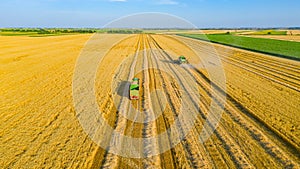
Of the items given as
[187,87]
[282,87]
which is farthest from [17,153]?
[282,87]

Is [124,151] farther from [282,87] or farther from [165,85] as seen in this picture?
[282,87]

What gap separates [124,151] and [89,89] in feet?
24.2

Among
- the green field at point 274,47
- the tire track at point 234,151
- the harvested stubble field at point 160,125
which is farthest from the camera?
the green field at point 274,47

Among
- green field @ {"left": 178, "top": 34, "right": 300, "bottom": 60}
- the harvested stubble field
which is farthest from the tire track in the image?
green field @ {"left": 178, "top": 34, "right": 300, "bottom": 60}

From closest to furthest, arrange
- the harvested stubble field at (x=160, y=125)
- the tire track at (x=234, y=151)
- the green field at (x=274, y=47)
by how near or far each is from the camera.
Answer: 1. the tire track at (x=234, y=151)
2. the harvested stubble field at (x=160, y=125)
3. the green field at (x=274, y=47)

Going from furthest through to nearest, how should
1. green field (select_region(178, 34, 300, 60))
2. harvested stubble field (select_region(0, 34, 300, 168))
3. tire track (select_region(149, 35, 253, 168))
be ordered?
green field (select_region(178, 34, 300, 60)) → harvested stubble field (select_region(0, 34, 300, 168)) → tire track (select_region(149, 35, 253, 168))

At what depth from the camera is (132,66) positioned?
814 inches

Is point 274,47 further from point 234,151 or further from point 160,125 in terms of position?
point 234,151

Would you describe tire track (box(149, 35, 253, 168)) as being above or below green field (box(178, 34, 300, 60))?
below

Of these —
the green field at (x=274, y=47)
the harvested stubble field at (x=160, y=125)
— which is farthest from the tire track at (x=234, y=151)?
the green field at (x=274, y=47)

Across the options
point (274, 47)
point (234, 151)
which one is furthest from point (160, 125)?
point (274, 47)

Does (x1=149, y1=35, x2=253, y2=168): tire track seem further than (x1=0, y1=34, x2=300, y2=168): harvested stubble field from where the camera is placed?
No

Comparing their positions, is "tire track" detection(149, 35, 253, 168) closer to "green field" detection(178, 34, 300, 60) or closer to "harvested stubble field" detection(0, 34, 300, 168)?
"harvested stubble field" detection(0, 34, 300, 168)

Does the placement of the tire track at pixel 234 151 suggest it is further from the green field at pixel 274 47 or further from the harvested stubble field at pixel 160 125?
the green field at pixel 274 47
